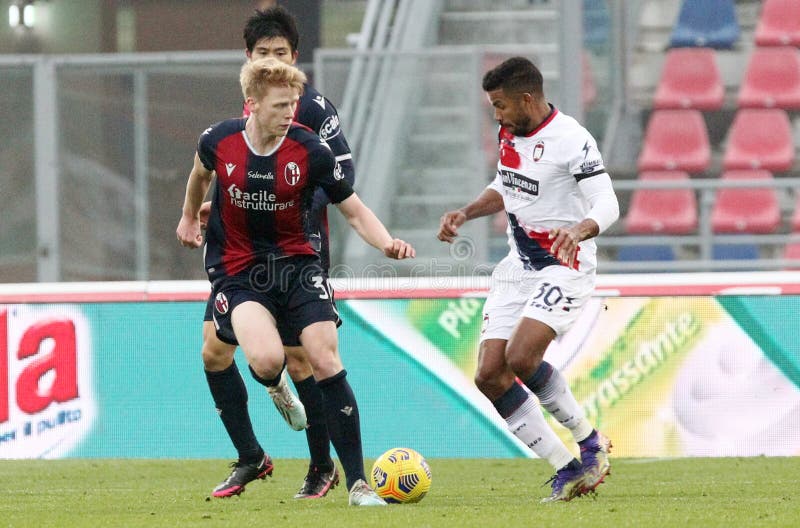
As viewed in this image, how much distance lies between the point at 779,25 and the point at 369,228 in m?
9.08

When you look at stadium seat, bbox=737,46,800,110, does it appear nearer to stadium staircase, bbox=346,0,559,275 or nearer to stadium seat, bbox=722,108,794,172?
stadium seat, bbox=722,108,794,172

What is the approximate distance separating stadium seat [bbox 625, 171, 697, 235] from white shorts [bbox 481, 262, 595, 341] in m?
5.26

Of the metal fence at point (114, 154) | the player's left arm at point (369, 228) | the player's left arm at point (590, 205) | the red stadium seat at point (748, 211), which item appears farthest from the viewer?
Answer: the red stadium seat at point (748, 211)

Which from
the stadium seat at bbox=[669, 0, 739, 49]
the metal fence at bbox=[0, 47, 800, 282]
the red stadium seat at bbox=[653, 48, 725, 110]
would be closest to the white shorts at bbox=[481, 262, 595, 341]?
the metal fence at bbox=[0, 47, 800, 282]

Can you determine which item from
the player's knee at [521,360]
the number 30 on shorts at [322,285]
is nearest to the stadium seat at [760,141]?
the player's knee at [521,360]

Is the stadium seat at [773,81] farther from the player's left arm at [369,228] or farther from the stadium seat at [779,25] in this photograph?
the player's left arm at [369,228]

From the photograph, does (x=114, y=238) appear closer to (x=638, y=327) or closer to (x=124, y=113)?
(x=124, y=113)

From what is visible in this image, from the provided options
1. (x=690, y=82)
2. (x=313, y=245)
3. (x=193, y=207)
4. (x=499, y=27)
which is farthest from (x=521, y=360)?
(x=690, y=82)

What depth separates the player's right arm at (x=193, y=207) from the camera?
6281mm

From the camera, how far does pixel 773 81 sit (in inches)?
546

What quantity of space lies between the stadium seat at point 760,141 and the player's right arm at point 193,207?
793cm

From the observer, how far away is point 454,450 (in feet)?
30.4

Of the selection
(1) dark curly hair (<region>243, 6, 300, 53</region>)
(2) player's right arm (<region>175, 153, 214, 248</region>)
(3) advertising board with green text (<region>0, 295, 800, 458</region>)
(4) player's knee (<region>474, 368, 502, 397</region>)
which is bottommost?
(3) advertising board with green text (<region>0, 295, 800, 458</region>)

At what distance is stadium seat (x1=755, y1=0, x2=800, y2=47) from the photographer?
13.9 metres
